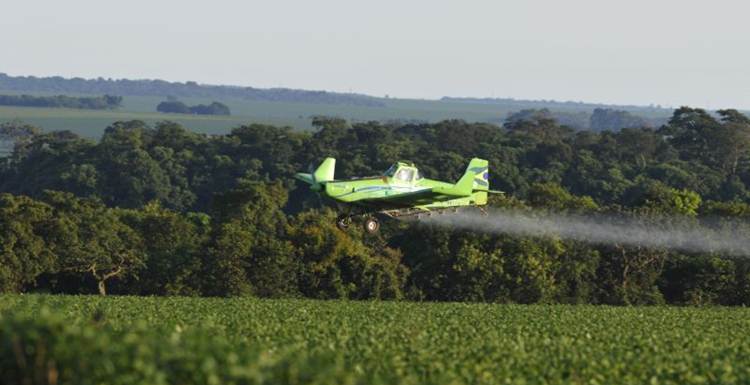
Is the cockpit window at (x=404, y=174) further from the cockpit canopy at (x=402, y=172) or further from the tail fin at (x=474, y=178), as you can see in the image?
the tail fin at (x=474, y=178)

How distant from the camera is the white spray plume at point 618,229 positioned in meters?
97.9

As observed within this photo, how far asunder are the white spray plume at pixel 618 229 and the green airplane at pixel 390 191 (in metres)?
37.7

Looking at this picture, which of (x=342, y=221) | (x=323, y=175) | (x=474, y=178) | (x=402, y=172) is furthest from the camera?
(x=474, y=178)

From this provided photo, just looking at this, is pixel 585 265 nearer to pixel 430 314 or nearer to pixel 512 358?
pixel 430 314

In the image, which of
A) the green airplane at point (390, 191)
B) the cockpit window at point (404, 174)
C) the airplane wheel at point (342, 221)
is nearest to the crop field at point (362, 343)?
the airplane wheel at point (342, 221)

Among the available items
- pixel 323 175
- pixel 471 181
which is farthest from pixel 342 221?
pixel 471 181

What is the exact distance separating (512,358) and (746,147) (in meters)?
167

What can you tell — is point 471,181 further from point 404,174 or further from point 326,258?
point 326,258

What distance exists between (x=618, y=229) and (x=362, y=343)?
64834 mm

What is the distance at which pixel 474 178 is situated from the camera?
6056cm

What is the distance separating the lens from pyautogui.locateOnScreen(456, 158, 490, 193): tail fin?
196ft

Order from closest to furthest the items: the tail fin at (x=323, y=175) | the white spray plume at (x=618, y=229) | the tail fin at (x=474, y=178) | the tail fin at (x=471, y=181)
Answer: the tail fin at (x=323, y=175)
the tail fin at (x=471, y=181)
the tail fin at (x=474, y=178)
the white spray plume at (x=618, y=229)

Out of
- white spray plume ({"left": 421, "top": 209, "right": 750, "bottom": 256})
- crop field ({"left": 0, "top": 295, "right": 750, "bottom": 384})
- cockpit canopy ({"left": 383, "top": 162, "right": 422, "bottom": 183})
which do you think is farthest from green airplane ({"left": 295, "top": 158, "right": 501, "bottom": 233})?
white spray plume ({"left": 421, "top": 209, "right": 750, "bottom": 256})

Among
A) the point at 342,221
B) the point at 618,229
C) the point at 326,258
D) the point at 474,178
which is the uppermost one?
the point at 474,178
